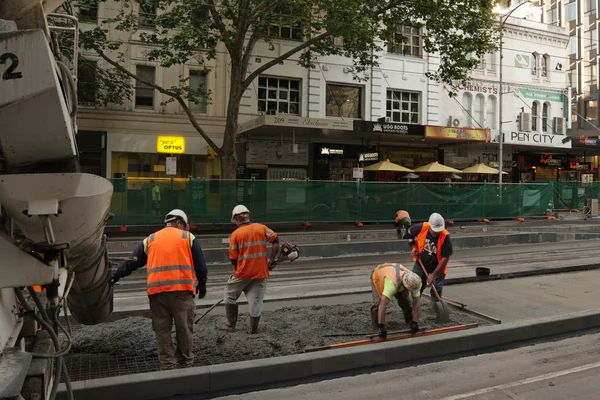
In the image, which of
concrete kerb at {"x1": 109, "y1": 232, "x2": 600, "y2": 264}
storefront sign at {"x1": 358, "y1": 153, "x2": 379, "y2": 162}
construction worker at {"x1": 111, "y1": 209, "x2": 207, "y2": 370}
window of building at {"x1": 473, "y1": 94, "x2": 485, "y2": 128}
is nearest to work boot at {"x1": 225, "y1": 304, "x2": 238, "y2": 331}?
construction worker at {"x1": 111, "y1": 209, "x2": 207, "y2": 370}

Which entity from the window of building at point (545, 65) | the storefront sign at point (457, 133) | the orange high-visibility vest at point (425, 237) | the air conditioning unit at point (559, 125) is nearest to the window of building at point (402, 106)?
the storefront sign at point (457, 133)

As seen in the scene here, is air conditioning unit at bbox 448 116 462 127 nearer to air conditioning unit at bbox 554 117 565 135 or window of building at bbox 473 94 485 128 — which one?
window of building at bbox 473 94 485 128

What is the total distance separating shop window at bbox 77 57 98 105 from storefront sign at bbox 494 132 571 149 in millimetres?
21352

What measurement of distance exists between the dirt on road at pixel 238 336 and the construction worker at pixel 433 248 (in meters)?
0.58

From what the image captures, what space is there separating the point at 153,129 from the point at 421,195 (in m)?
→ 12.5

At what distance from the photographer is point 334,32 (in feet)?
55.1

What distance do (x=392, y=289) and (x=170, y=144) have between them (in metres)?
18.5

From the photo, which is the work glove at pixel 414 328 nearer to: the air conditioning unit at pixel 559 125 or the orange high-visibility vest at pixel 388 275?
the orange high-visibility vest at pixel 388 275

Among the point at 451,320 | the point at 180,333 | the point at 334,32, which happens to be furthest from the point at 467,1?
the point at 180,333

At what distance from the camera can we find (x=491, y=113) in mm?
29859

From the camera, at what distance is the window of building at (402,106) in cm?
2689

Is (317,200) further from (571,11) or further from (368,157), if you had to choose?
(571,11)

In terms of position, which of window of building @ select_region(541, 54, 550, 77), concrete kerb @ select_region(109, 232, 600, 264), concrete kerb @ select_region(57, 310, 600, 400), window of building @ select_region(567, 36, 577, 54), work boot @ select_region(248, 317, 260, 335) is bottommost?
concrete kerb @ select_region(57, 310, 600, 400)

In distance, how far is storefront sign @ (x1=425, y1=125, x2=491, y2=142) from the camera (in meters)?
24.3
